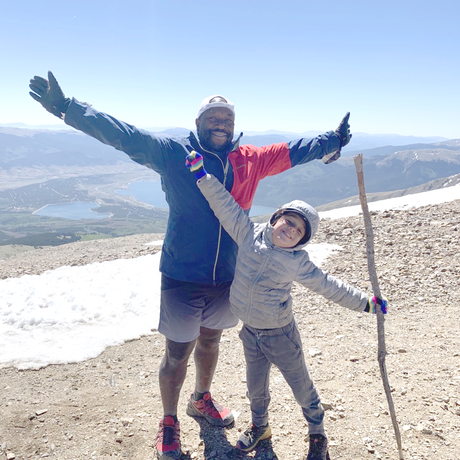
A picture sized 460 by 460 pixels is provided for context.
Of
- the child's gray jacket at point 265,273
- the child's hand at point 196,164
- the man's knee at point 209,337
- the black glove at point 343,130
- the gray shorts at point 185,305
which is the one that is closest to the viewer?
the child's hand at point 196,164

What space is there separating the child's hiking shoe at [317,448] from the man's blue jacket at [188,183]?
6.57ft

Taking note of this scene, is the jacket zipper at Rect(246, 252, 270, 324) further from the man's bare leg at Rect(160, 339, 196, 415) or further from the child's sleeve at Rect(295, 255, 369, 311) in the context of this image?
the man's bare leg at Rect(160, 339, 196, 415)

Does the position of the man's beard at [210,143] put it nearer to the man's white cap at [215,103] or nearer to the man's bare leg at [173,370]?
the man's white cap at [215,103]

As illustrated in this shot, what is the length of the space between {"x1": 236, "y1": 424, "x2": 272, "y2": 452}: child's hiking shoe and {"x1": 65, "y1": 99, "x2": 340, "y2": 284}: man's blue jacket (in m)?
1.86

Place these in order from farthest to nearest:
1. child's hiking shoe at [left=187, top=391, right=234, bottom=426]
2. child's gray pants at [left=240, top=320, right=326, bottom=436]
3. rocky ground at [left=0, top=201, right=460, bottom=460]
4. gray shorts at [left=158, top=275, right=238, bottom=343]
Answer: child's hiking shoe at [left=187, top=391, right=234, bottom=426] → rocky ground at [left=0, top=201, right=460, bottom=460] → gray shorts at [left=158, top=275, right=238, bottom=343] → child's gray pants at [left=240, top=320, right=326, bottom=436]

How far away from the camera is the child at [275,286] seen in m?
3.75

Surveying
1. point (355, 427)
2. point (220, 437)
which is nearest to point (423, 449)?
point (355, 427)

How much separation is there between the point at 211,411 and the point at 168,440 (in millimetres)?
774

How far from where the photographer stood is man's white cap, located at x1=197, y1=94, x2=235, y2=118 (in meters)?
4.01

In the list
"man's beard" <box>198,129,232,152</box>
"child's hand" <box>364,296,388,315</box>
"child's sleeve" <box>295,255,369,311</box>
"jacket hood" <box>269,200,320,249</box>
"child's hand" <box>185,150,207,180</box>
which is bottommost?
"child's hand" <box>364,296,388,315</box>

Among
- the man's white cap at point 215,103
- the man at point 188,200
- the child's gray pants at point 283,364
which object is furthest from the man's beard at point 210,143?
the child's gray pants at point 283,364

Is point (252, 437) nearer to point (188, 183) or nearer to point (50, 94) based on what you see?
point (188, 183)

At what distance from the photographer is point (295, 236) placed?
375 cm

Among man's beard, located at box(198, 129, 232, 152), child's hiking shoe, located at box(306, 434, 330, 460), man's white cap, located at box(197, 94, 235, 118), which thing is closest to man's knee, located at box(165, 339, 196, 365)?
child's hiking shoe, located at box(306, 434, 330, 460)
